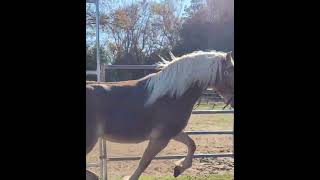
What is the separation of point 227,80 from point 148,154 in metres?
0.59

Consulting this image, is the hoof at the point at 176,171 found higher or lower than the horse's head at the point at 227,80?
lower

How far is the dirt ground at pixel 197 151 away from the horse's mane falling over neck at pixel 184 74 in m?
0.19

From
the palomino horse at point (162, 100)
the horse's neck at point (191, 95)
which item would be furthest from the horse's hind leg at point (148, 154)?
the horse's neck at point (191, 95)

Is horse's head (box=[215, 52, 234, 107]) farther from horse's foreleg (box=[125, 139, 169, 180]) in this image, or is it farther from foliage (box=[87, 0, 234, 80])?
horse's foreleg (box=[125, 139, 169, 180])

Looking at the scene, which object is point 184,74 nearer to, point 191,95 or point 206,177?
point 191,95

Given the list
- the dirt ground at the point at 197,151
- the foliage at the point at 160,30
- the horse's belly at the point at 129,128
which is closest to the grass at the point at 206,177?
the dirt ground at the point at 197,151

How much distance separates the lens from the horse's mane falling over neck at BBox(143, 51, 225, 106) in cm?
235

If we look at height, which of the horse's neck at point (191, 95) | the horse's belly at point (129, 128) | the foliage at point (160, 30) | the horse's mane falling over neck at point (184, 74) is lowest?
the horse's belly at point (129, 128)

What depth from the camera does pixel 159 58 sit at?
237 centimetres

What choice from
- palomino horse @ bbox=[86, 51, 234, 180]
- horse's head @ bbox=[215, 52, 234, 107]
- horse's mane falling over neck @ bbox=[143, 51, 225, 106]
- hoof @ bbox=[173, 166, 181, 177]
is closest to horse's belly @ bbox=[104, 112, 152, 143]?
palomino horse @ bbox=[86, 51, 234, 180]

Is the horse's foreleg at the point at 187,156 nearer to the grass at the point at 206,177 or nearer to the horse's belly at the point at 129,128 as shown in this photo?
the grass at the point at 206,177

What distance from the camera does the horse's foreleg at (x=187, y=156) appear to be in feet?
7.76

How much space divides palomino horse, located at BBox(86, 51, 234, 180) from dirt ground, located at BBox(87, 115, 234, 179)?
33 mm
